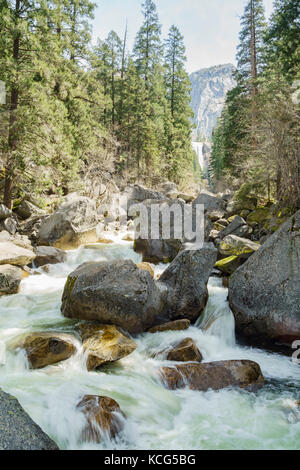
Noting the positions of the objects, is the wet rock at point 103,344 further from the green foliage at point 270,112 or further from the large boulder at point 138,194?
the large boulder at point 138,194

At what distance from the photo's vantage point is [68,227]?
1335 cm

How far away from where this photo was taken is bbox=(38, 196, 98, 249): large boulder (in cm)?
1321

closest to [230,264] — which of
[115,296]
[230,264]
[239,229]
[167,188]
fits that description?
[230,264]

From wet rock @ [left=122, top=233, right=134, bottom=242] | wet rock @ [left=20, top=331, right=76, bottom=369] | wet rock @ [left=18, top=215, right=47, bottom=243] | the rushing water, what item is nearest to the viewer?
the rushing water

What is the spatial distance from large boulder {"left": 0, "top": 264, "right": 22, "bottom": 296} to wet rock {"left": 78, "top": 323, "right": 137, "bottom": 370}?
332 cm

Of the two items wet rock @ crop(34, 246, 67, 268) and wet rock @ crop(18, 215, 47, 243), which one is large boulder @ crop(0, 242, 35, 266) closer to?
wet rock @ crop(34, 246, 67, 268)

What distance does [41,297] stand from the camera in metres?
8.58

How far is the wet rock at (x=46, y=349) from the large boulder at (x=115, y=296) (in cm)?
110

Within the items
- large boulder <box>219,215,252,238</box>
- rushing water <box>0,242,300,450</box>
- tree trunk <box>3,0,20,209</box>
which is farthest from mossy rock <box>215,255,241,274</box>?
tree trunk <box>3,0,20,209</box>

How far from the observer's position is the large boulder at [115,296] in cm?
651

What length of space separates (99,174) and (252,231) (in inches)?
499

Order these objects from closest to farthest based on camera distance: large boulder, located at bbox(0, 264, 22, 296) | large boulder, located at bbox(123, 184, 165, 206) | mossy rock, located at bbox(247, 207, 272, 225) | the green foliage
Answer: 1. large boulder, located at bbox(0, 264, 22, 296)
2. the green foliage
3. mossy rock, located at bbox(247, 207, 272, 225)
4. large boulder, located at bbox(123, 184, 165, 206)

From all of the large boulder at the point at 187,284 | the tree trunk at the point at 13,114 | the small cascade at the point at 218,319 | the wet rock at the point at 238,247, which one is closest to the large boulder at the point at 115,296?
the large boulder at the point at 187,284

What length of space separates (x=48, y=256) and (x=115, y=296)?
19.4ft
